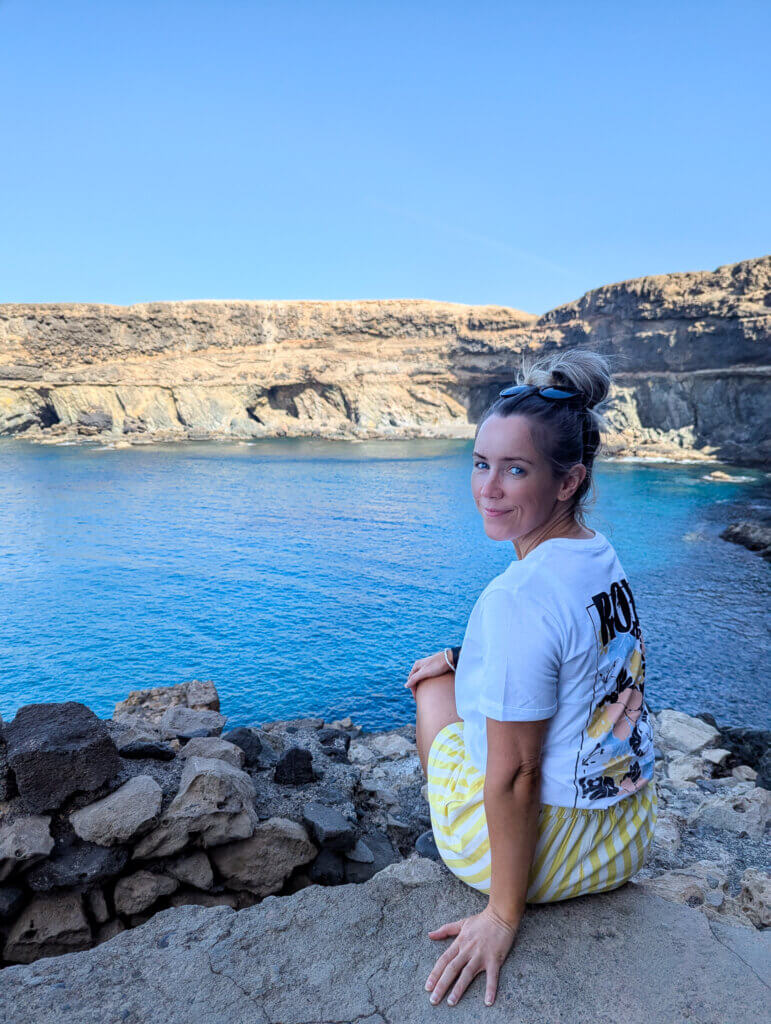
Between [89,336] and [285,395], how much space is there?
16.0 meters

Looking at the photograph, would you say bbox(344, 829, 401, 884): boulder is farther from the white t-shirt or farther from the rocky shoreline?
the white t-shirt

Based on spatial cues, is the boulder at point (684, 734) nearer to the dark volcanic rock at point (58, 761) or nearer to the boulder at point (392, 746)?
the boulder at point (392, 746)

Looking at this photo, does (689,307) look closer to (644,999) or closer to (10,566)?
(10,566)

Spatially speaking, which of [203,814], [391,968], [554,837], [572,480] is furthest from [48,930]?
[572,480]

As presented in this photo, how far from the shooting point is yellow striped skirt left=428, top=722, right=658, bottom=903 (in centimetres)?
197

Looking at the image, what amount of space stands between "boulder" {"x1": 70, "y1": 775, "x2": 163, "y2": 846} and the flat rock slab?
3.58 feet

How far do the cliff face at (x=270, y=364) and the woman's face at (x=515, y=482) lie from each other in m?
44.7

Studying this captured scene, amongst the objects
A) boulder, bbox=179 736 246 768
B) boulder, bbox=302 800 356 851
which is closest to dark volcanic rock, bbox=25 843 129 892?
A: boulder, bbox=179 736 246 768

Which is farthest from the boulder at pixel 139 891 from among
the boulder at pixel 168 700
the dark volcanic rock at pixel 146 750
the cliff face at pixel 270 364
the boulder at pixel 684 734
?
the cliff face at pixel 270 364

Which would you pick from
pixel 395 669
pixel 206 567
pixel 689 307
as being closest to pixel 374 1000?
pixel 395 669

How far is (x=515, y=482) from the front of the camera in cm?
202

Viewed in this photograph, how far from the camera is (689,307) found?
39.5 meters

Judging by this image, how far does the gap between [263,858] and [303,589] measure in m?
12.1

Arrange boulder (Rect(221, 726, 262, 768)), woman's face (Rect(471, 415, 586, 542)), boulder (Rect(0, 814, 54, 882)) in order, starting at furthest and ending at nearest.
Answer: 1. boulder (Rect(221, 726, 262, 768))
2. boulder (Rect(0, 814, 54, 882))
3. woman's face (Rect(471, 415, 586, 542))
